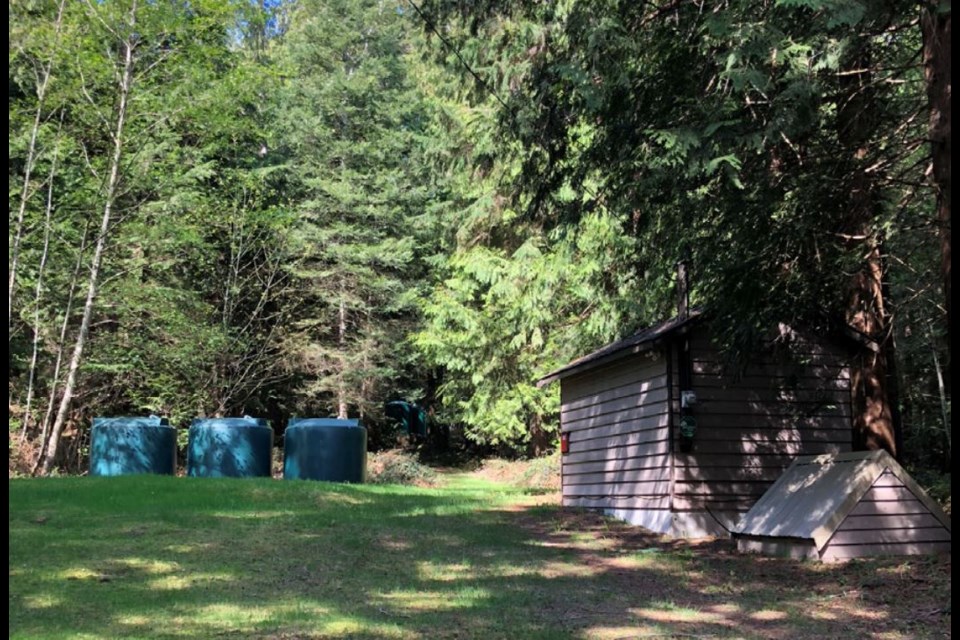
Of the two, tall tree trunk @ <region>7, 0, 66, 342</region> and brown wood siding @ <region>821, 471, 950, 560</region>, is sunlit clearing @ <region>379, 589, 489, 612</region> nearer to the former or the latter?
brown wood siding @ <region>821, 471, 950, 560</region>

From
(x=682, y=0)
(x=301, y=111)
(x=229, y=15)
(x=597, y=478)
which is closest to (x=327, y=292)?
(x=301, y=111)

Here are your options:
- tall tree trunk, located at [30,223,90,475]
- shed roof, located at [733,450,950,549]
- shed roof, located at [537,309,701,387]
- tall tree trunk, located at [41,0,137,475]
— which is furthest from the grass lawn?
tall tree trunk, located at [30,223,90,475]

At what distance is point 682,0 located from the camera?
8.17 metres

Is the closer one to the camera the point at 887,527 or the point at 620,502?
the point at 887,527

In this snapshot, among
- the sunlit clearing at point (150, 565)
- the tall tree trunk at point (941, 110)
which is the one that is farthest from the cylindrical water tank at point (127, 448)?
the tall tree trunk at point (941, 110)

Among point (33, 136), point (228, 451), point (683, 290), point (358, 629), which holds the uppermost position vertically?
point (33, 136)

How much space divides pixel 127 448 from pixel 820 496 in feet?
40.6

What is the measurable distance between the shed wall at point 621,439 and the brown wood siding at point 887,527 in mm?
2724

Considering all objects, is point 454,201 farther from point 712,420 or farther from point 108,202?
point 712,420

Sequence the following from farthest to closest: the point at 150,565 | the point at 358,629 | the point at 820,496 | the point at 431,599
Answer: the point at 820,496 → the point at 150,565 → the point at 431,599 → the point at 358,629

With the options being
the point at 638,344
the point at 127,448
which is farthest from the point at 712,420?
the point at 127,448

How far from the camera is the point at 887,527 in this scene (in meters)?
A: 8.33

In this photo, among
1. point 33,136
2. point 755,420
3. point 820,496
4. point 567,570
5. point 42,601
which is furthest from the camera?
point 33,136

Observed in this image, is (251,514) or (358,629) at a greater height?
(358,629)
